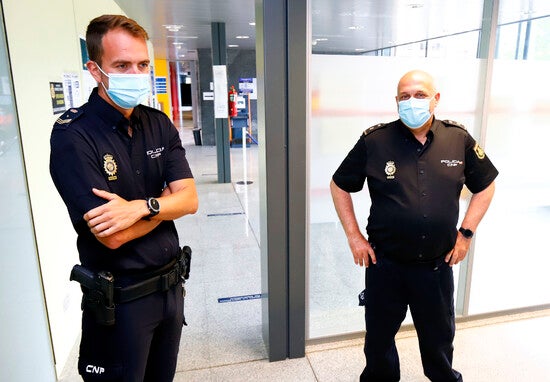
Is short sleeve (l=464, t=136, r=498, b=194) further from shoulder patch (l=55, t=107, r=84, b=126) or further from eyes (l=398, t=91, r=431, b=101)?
shoulder patch (l=55, t=107, r=84, b=126)

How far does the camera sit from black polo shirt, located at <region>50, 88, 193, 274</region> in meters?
1.29

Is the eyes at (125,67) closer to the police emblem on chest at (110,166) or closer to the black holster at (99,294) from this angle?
the police emblem on chest at (110,166)

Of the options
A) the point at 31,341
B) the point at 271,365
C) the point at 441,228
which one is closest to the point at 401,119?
the point at 441,228

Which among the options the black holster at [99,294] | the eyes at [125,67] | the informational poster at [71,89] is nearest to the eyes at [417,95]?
the eyes at [125,67]

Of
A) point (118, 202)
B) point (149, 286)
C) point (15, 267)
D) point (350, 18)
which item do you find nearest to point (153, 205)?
point (118, 202)

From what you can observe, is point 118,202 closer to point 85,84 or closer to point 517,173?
point 85,84

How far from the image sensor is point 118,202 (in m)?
1.30

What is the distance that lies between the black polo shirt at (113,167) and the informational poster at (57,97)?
45.2 inches

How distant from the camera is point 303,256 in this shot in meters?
2.40

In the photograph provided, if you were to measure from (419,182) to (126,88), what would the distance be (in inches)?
48.1

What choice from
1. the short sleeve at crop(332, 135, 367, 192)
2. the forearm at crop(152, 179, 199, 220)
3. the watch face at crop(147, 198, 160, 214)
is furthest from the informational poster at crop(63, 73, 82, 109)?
the short sleeve at crop(332, 135, 367, 192)

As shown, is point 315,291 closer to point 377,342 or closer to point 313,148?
point 377,342

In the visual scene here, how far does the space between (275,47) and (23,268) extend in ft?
5.17

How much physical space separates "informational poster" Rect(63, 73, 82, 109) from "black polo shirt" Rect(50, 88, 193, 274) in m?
1.39
